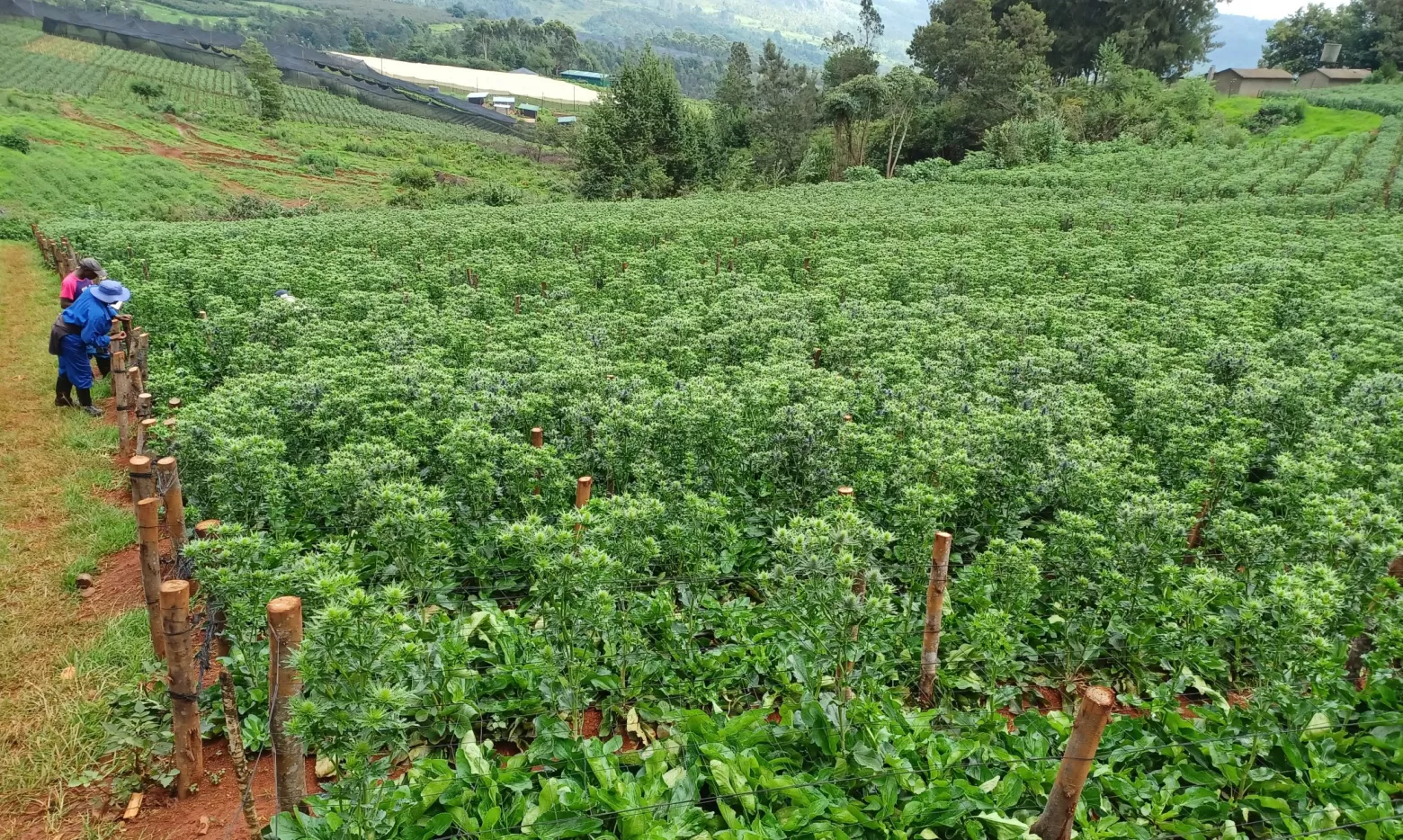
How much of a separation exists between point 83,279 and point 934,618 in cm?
1354

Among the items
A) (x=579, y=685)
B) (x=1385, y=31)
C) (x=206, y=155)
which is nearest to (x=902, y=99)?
(x=206, y=155)

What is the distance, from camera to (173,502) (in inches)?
230

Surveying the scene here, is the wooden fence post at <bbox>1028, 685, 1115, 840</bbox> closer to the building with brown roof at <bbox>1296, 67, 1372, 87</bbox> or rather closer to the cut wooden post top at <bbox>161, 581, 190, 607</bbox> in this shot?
the cut wooden post top at <bbox>161, 581, 190, 607</bbox>

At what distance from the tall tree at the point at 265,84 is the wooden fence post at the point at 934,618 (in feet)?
253

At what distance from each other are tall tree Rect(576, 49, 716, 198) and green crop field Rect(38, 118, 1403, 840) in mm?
34033

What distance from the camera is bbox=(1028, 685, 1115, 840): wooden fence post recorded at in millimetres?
3947

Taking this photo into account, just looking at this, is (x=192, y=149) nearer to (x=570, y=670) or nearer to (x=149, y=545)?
(x=149, y=545)

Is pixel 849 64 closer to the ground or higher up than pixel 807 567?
higher up

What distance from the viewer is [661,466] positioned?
711 cm

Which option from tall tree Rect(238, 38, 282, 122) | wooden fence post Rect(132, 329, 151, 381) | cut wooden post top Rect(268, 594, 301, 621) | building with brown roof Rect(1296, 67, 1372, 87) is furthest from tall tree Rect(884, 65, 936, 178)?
tall tree Rect(238, 38, 282, 122)

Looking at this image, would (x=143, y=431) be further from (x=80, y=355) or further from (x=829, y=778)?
(x=829, y=778)

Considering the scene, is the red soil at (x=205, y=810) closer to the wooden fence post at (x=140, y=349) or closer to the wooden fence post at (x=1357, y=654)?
the wooden fence post at (x=1357, y=654)

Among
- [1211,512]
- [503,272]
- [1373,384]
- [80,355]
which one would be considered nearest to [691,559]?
[1211,512]

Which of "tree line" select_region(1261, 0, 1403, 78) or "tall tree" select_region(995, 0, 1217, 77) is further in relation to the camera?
"tree line" select_region(1261, 0, 1403, 78)
